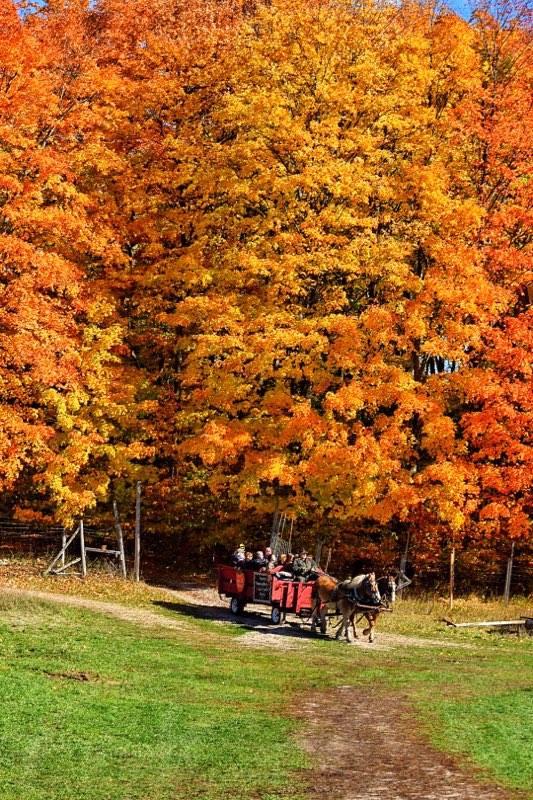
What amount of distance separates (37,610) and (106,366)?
572 inches

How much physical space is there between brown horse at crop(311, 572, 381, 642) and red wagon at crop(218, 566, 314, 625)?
0.31 metres

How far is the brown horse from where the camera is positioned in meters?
Result: 27.0

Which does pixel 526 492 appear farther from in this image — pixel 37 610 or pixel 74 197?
pixel 74 197

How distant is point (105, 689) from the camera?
58.6 ft

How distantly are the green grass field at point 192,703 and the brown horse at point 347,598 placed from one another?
124 centimetres

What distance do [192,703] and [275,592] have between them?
11.5 m

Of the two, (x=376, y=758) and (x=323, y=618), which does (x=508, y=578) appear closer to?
(x=323, y=618)

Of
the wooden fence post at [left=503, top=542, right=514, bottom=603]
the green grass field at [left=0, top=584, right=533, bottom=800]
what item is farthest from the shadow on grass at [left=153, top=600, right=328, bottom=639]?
the wooden fence post at [left=503, top=542, right=514, bottom=603]

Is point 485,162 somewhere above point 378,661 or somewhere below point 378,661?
above

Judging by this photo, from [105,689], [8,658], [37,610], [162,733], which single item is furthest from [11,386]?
[162,733]

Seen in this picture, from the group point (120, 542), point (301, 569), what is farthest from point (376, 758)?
point (120, 542)

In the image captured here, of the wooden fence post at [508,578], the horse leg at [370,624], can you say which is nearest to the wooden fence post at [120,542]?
the horse leg at [370,624]

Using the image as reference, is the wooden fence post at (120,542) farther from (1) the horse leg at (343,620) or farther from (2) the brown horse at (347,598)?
(1) the horse leg at (343,620)

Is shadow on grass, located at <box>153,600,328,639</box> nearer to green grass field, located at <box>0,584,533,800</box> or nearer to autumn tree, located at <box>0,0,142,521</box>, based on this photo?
green grass field, located at <box>0,584,533,800</box>
